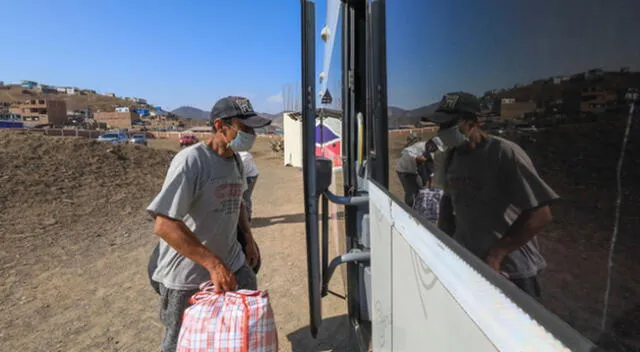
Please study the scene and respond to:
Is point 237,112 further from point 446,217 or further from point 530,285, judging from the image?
point 530,285

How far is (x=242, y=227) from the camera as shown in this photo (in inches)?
111

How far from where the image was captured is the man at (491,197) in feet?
2.11

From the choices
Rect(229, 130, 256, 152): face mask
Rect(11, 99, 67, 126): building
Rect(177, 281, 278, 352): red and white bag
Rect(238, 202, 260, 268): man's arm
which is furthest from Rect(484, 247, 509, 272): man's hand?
Rect(11, 99, 67, 126): building

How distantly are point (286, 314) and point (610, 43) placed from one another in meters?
3.82

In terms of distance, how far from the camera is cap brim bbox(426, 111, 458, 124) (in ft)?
3.02

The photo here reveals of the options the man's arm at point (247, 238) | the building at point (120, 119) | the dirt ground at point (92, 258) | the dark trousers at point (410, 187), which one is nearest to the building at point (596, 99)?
the dark trousers at point (410, 187)

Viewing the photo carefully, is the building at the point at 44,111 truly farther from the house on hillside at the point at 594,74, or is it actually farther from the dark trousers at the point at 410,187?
the house on hillside at the point at 594,74

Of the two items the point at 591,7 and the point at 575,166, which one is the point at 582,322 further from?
the point at 591,7

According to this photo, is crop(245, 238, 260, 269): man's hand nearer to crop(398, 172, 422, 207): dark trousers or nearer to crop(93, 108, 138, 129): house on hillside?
crop(398, 172, 422, 207): dark trousers

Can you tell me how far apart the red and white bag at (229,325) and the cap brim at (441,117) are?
139 centimetres

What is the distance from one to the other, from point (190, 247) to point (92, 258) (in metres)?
4.27

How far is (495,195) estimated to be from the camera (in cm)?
73

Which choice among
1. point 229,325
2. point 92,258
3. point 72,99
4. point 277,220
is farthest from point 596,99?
point 72,99

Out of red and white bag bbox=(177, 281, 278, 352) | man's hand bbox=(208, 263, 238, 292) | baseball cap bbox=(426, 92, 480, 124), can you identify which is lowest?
red and white bag bbox=(177, 281, 278, 352)
